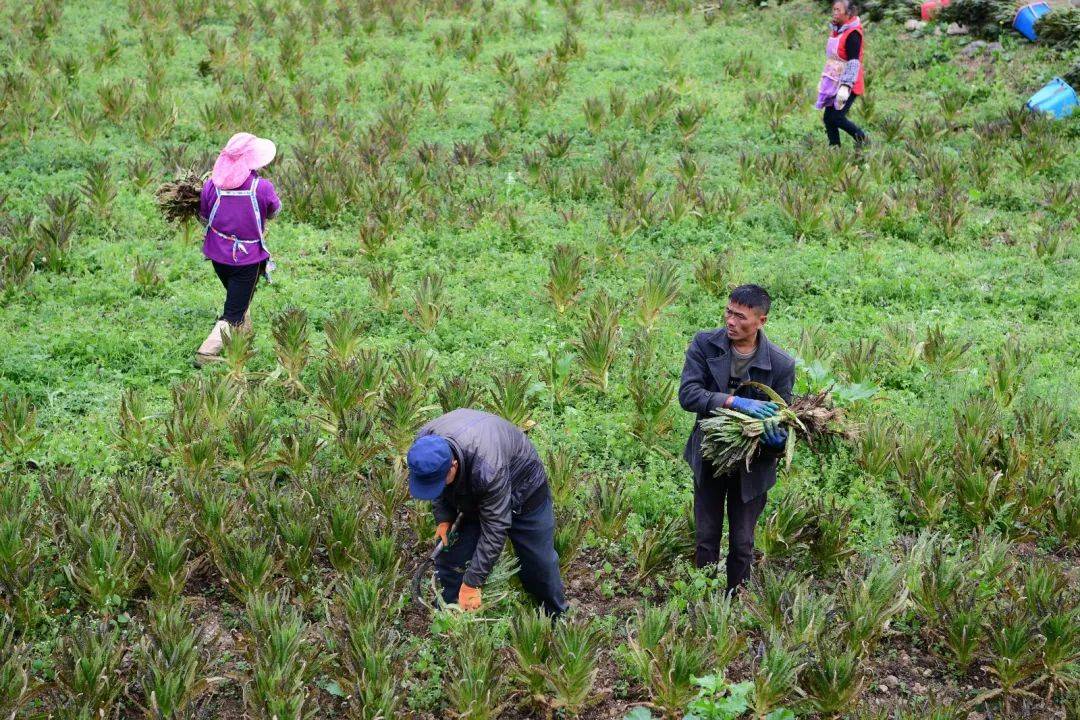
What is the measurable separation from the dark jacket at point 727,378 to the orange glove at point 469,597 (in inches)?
43.5

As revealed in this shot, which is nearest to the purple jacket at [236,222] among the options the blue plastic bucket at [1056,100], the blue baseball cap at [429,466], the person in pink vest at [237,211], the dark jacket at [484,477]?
the person in pink vest at [237,211]

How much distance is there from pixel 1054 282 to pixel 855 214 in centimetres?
160

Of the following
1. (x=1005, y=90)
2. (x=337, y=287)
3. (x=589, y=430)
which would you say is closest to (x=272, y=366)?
(x=337, y=287)

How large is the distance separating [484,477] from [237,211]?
10.2ft

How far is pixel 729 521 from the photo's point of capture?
4.41m

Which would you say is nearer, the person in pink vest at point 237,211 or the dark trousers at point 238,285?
the person in pink vest at point 237,211

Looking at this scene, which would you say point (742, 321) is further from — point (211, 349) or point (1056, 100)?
point (1056, 100)

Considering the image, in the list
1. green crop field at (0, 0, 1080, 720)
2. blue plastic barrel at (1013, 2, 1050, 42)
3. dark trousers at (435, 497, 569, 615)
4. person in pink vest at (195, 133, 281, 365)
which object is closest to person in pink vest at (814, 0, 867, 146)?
green crop field at (0, 0, 1080, 720)

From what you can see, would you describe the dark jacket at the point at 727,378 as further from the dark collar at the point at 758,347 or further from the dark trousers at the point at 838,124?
the dark trousers at the point at 838,124

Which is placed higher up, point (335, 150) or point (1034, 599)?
point (335, 150)

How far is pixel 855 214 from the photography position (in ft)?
27.1

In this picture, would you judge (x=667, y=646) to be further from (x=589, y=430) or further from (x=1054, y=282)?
(x=1054, y=282)

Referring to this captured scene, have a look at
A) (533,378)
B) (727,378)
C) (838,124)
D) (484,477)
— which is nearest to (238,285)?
(533,378)

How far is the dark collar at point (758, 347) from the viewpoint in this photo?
4.20 meters
